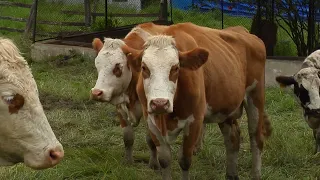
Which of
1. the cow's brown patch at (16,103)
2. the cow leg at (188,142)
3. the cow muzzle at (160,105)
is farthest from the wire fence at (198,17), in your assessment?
the cow's brown patch at (16,103)

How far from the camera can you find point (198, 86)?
5.12m

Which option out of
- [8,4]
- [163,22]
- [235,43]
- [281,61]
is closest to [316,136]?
[235,43]

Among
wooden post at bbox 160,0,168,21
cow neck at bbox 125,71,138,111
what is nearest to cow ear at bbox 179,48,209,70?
cow neck at bbox 125,71,138,111

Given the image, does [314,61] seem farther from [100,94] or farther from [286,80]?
[100,94]

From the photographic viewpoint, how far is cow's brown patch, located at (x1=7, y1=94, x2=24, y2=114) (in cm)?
350

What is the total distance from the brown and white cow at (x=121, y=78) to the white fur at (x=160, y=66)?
868 millimetres

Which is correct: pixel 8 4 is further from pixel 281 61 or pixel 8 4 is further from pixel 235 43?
pixel 235 43

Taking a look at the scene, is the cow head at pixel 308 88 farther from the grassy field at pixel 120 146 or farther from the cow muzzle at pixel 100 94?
the cow muzzle at pixel 100 94

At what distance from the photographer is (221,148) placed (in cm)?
702

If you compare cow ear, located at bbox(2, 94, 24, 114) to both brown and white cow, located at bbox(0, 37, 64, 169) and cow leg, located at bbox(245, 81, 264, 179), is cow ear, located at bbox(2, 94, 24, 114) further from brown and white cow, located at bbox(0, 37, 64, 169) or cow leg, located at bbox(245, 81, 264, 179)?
cow leg, located at bbox(245, 81, 264, 179)

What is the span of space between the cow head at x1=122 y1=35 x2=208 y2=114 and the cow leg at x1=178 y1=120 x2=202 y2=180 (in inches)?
20.3

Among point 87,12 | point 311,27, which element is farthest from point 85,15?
point 311,27

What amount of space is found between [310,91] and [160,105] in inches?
113

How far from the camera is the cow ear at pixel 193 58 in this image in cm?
487
